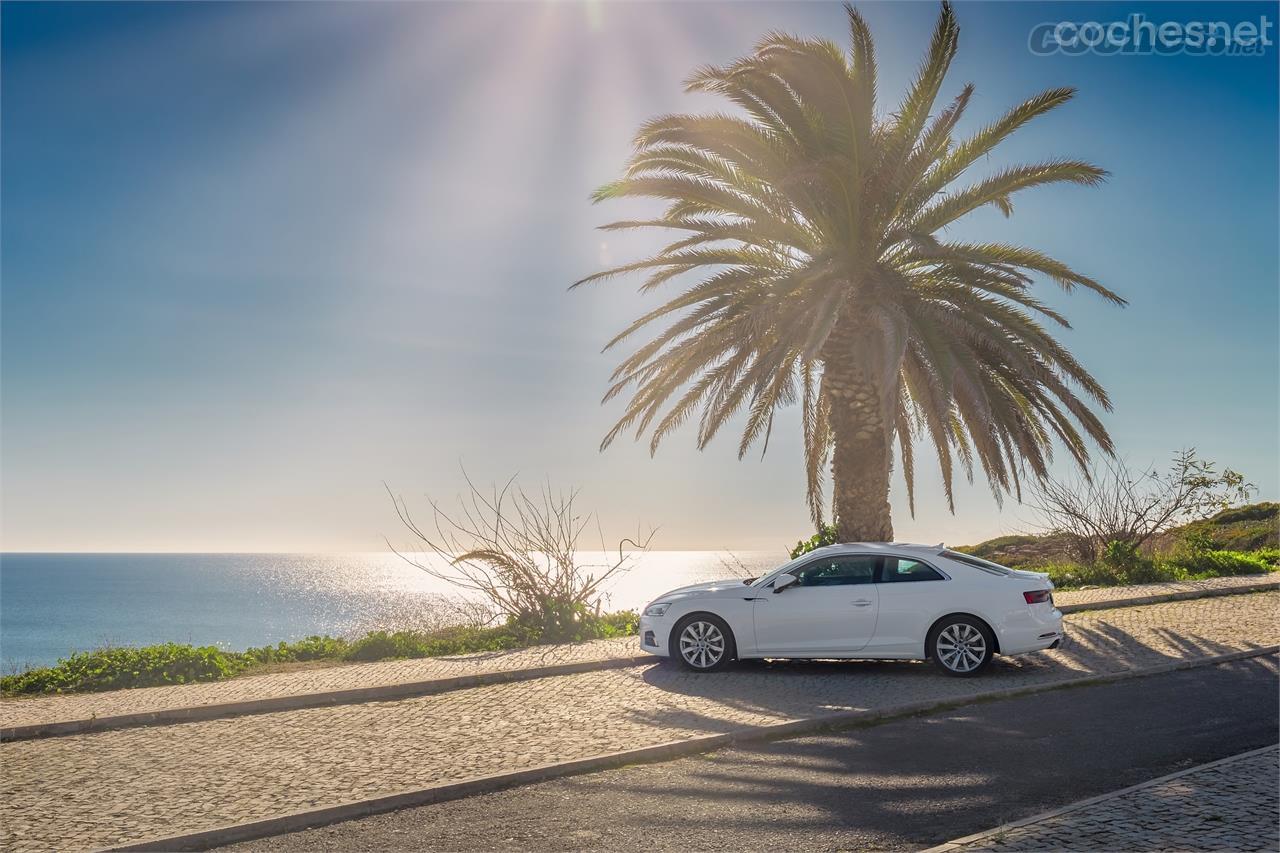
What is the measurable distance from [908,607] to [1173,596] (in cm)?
915

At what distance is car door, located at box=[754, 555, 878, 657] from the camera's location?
11.0m

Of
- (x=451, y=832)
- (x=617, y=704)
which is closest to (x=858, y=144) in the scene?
(x=617, y=704)

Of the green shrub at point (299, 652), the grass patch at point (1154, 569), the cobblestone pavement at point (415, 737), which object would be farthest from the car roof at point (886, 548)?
the grass patch at point (1154, 569)

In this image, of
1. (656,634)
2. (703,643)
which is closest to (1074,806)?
(703,643)

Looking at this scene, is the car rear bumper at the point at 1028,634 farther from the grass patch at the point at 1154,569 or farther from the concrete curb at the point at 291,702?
the grass patch at the point at 1154,569

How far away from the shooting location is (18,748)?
28.3 feet

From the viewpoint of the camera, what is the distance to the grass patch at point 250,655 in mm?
12078

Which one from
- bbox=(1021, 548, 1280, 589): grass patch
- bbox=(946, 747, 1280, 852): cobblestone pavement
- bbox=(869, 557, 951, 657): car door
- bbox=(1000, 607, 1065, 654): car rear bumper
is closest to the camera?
bbox=(946, 747, 1280, 852): cobblestone pavement

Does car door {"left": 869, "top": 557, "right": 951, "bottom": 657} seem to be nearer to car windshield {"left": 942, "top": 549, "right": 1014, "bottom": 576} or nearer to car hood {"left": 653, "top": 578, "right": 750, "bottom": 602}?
car windshield {"left": 942, "top": 549, "right": 1014, "bottom": 576}

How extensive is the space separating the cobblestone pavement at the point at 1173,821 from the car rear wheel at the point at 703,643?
18.4ft

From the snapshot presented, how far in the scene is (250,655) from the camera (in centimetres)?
1395

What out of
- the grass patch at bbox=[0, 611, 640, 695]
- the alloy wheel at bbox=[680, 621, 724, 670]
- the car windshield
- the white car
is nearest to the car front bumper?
the white car

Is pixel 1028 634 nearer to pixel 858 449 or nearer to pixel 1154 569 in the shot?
pixel 858 449

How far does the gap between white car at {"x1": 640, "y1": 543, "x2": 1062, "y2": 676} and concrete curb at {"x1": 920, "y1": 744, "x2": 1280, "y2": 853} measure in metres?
3.61
